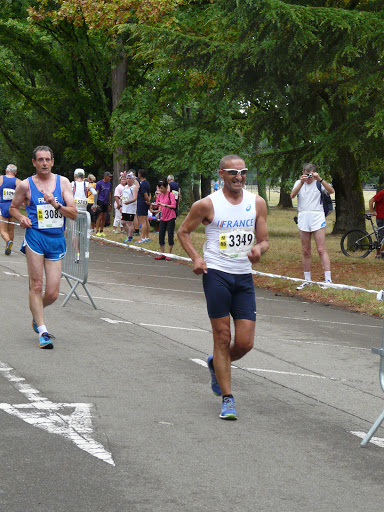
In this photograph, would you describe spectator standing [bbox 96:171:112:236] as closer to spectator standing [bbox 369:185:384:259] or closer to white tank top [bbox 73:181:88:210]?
white tank top [bbox 73:181:88:210]

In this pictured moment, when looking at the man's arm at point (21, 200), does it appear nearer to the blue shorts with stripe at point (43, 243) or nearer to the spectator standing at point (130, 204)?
the blue shorts with stripe at point (43, 243)

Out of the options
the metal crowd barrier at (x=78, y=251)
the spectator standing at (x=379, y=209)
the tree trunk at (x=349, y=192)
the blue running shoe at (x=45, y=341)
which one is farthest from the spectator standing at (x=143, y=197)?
the blue running shoe at (x=45, y=341)

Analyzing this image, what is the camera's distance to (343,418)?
6738mm

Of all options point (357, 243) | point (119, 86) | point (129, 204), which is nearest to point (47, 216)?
point (357, 243)

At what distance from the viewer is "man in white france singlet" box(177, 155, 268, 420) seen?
6.70 meters

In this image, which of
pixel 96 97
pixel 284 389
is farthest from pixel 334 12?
pixel 96 97

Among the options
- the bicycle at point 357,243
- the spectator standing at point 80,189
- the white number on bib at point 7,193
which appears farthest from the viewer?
the spectator standing at point 80,189

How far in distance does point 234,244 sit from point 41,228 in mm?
3122

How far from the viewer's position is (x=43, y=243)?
923 cm

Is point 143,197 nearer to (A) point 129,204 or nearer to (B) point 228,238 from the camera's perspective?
(A) point 129,204

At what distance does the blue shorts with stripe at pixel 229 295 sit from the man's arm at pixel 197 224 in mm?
111

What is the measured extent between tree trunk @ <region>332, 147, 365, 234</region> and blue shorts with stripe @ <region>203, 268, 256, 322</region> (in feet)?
35.1

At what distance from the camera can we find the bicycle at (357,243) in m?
21.8

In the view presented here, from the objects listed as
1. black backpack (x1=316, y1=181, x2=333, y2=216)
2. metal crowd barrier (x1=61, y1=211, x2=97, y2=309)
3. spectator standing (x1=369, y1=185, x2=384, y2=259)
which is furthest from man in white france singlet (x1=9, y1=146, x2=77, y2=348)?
spectator standing (x1=369, y1=185, x2=384, y2=259)
